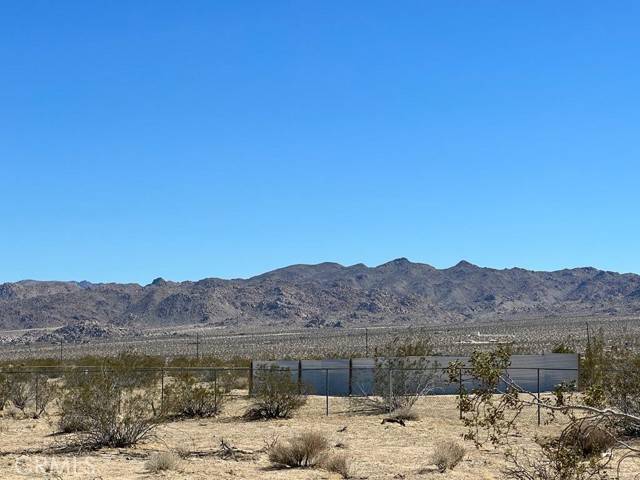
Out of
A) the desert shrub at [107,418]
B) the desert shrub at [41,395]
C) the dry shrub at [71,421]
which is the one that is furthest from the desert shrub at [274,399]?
the desert shrub at [41,395]

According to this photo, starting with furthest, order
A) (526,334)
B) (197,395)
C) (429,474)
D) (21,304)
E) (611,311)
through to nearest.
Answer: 1. (21,304)
2. (611,311)
3. (526,334)
4. (197,395)
5. (429,474)

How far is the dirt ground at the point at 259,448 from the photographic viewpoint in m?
18.8

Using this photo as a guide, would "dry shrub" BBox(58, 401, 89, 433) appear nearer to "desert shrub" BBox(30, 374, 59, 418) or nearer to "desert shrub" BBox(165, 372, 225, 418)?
"desert shrub" BBox(165, 372, 225, 418)

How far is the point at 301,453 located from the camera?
19875mm

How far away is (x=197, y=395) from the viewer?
30.0 meters

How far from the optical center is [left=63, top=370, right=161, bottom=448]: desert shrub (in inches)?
891

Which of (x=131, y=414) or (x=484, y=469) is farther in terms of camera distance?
(x=131, y=414)

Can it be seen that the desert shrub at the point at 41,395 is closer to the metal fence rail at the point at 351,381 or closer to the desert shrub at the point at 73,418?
the metal fence rail at the point at 351,381

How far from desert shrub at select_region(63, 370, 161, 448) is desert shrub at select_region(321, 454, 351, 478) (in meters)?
5.81

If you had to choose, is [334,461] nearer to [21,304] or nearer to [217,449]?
[217,449]

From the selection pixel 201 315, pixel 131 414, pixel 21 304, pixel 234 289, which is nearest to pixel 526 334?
pixel 131 414

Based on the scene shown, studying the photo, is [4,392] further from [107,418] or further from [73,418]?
[107,418]

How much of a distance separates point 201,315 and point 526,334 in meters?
92.0

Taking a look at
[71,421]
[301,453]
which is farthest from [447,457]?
[71,421]
